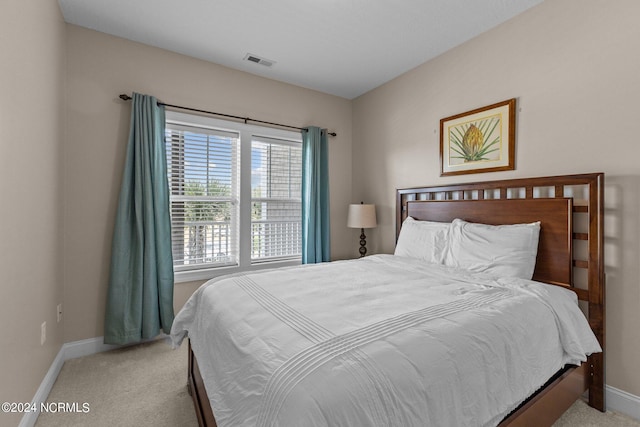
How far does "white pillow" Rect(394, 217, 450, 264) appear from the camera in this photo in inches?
97.5

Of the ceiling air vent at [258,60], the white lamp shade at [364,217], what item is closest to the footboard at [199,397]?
the white lamp shade at [364,217]

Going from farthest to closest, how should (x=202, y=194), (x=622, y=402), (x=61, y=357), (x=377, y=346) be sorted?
(x=202, y=194) → (x=61, y=357) → (x=622, y=402) → (x=377, y=346)

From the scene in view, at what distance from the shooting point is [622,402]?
180 cm

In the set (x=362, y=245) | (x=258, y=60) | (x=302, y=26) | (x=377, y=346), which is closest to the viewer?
(x=377, y=346)

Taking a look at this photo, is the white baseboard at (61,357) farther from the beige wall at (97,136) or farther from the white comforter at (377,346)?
the white comforter at (377,346)

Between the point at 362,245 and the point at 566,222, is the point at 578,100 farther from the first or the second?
the point at 362,245

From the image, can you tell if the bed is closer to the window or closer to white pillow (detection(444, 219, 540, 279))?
white pillow (detection(444, 219, 540, 279))

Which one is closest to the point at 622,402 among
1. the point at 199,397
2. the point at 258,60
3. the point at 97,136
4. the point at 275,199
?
the point at 199,397

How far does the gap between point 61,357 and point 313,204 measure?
2.67 metres

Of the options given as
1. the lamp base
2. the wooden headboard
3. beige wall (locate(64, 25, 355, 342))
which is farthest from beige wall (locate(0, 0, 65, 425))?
the wooden headboard

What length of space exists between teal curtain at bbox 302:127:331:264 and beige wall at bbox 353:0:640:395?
1328 millimetres

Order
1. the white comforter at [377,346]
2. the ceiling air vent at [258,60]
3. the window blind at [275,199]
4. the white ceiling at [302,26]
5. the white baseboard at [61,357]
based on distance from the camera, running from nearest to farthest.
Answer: the white comforter at [377,346], the white baseboard at [61,357], the white ceiling at [302,26], the ceiling air vent at [258,60], the window blind at [275,199]

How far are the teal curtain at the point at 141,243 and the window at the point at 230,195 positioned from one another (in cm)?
25

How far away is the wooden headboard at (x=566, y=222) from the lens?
182 cm
